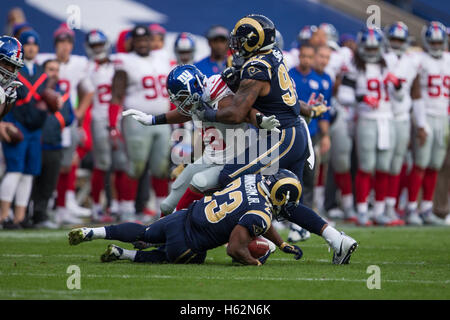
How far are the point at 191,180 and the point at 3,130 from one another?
312cm

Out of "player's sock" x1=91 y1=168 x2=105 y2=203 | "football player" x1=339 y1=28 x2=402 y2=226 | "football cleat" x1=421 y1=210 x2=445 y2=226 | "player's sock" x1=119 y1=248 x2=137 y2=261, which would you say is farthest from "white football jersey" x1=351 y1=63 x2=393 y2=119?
"player's sock" x1=119 y1=248 x2=137 y2=261

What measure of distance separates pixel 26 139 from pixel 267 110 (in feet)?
12.6

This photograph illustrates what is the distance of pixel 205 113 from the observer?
21.2 feet

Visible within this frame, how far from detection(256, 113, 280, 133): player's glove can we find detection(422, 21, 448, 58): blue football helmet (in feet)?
19.2

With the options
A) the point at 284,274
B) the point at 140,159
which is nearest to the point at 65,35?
the point at 140,159

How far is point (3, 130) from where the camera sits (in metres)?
9.20

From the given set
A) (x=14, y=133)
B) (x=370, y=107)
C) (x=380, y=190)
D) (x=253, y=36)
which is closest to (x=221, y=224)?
(x=253, y=36)

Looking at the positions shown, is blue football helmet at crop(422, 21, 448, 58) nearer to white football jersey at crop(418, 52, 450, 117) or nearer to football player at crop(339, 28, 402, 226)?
white football jersey at crop(418, 52, 450, 117)

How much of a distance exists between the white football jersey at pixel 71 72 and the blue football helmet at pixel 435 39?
4.45m

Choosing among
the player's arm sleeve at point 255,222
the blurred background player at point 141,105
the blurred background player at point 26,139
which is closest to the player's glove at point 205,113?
the player's arm sleeve at point 255,222

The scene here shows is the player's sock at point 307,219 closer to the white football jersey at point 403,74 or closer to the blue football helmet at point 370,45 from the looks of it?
the blue football helmet at point 370,45

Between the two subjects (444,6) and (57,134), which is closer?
(57,134)

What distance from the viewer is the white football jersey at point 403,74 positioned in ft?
37.2
